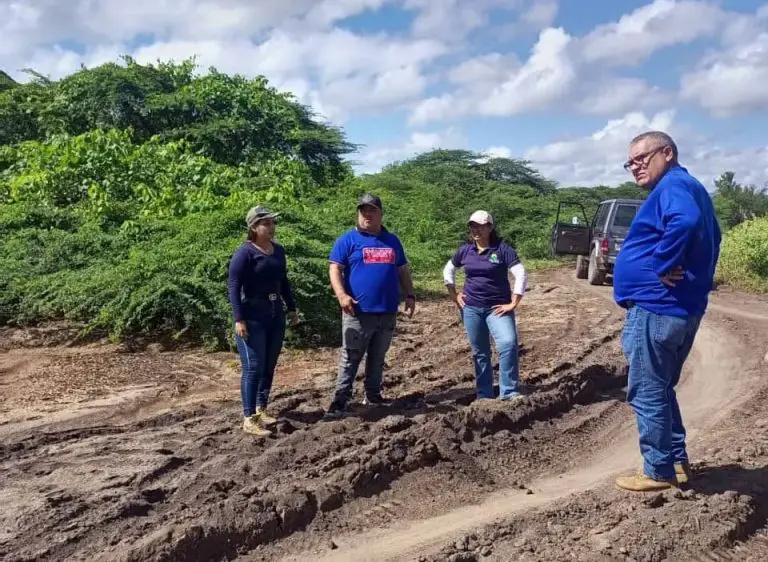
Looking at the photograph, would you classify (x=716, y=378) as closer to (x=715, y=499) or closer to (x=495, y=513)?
(x=715, y=499)

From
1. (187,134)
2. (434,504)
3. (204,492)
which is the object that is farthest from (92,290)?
(187,134)

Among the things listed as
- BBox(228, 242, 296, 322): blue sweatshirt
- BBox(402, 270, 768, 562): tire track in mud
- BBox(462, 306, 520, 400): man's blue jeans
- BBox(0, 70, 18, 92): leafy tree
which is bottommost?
BBox(402, 270, 768, 562): tire track in mud

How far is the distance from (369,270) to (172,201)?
7943 millimetres

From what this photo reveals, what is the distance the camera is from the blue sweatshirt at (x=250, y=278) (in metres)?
4.81

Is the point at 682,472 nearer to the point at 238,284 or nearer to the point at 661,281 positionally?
the point at 661,281

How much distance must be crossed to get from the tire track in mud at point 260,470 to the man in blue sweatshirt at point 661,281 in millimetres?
898

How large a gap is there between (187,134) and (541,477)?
15.6 m

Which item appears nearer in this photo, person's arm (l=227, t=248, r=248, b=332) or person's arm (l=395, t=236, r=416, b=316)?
person's arm (l=227, t=248, r=248, b=332)

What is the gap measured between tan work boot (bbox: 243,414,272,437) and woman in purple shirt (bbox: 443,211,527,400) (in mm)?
1743

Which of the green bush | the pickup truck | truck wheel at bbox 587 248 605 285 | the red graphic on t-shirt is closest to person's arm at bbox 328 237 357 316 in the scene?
the red graphic on t-shirt

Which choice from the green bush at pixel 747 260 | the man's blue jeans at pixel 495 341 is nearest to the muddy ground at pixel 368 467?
the man's blue jeans at pixel 495 341

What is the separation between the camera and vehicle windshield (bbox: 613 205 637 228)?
45.9 ft

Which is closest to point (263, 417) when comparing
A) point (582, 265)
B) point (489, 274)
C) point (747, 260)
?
point (489, 274)

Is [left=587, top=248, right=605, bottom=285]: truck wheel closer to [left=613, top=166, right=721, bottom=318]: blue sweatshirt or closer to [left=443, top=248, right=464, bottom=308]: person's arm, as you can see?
[left=443, top=248, right=464, bottom=308]: person's arm
